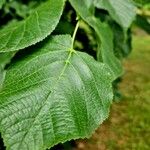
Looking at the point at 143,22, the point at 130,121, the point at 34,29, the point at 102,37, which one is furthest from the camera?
the point at 130,121

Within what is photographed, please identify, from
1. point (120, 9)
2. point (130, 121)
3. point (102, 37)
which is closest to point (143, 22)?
point (120, 9)

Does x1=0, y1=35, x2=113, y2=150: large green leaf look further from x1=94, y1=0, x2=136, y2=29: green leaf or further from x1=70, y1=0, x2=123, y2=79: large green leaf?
x1=94, y1=0, x2=136, y2=29: green leaf

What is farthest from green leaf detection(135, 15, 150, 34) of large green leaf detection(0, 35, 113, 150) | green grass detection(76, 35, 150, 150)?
green grass detection(76, 35, 150, 150)

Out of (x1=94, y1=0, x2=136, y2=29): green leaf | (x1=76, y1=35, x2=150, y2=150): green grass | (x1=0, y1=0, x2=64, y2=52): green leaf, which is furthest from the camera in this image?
(x1=76, y1=35, x2=150, y2=150): green grass

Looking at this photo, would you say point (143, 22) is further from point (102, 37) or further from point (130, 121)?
point (130, 121)

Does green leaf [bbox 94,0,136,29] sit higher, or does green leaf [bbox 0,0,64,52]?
green leaf [bbox 0,0,64,52]

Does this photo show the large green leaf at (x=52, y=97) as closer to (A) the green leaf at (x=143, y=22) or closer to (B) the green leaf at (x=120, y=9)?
(B) the green leaf at (x=120, y=9)

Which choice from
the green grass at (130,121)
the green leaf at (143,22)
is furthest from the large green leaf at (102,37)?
the green grass at (130,121)
